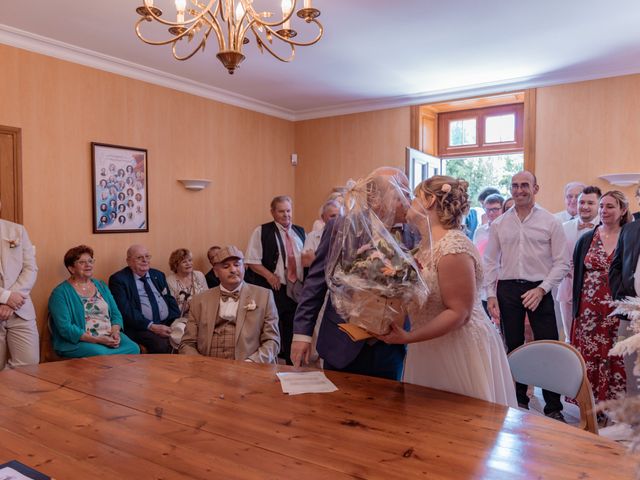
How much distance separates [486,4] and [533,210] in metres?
1.44

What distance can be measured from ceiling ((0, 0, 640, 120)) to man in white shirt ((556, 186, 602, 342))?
1254 mm

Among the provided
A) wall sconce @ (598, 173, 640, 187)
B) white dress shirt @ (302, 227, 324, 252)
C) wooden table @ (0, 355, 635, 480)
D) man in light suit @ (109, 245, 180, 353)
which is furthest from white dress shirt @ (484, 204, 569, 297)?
man in light suit @ (109, 245, 180, 353)

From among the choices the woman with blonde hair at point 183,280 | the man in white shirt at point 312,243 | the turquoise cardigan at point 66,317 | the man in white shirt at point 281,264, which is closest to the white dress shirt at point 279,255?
the man in white shirt at point 281,264

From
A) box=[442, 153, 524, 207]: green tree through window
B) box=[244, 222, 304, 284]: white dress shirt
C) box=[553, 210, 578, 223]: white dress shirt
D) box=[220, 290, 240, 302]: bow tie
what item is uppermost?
box=[442, 153, 524, 207]: green tree through window

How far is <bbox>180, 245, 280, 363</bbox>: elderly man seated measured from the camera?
9.41ft

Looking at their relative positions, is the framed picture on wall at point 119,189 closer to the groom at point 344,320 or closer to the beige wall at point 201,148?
the beige wall at point 201,148

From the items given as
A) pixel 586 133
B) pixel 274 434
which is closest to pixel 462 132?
pixel 586 133

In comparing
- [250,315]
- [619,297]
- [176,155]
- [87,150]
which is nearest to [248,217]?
[176,155]

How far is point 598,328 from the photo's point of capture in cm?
354

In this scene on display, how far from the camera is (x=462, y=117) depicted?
21.0ft

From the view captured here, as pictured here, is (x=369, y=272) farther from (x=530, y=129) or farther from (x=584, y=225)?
(x=530, y=129)

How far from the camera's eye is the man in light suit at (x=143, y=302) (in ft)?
14.2

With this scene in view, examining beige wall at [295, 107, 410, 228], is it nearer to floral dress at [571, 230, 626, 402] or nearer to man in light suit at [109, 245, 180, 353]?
man in light suit at [109, 245, 180, 353]

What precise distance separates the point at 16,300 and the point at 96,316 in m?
0.58
